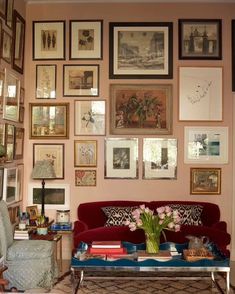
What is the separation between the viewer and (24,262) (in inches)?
172

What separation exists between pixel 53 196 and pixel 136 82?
6.45 feet

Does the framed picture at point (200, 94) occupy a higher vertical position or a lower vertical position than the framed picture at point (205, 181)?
higher

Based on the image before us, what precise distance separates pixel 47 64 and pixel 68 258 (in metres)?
2.71

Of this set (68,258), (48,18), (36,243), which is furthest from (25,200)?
(48,18)

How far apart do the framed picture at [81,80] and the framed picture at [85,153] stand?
0.67 metres

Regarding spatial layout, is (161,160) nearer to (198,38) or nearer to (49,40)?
(198,38)

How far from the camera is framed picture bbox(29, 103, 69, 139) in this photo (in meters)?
6.03

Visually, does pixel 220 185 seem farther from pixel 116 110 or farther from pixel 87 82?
pixel 87 82

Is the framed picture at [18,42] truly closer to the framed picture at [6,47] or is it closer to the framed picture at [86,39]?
the framed picture at [6,47]

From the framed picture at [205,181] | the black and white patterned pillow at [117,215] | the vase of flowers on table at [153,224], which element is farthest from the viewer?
the framed picture at [205,181]

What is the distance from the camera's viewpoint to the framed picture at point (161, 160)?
19.7ft

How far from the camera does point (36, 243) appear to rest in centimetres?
461

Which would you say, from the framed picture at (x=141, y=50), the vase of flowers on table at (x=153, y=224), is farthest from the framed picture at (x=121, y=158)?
the vase of flowers on table at (x=153, y=224)

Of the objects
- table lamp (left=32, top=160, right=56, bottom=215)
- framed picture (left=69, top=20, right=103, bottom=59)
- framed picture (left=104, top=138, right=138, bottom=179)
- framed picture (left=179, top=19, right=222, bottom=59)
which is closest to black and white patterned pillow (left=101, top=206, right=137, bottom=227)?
framed picture (left=104, top=138, right=138, bottom=179)
